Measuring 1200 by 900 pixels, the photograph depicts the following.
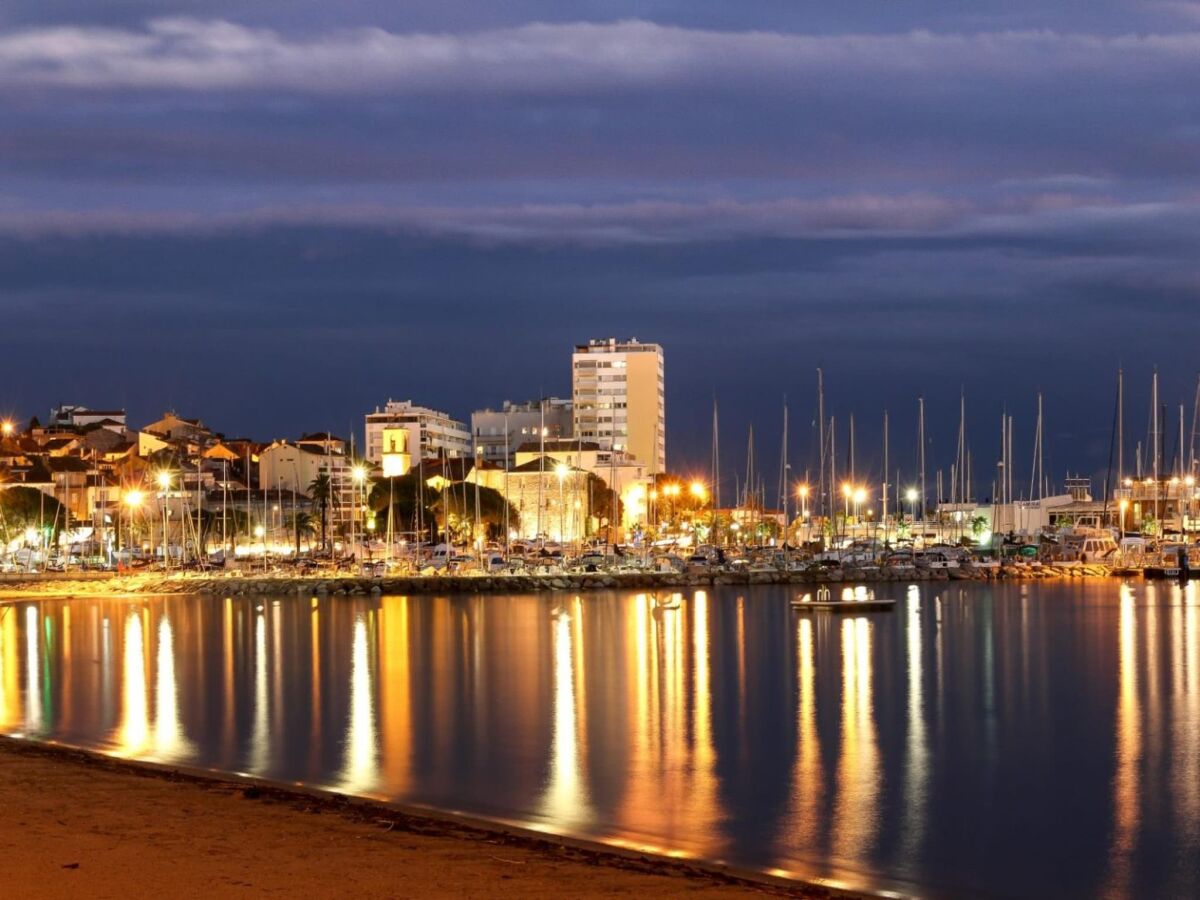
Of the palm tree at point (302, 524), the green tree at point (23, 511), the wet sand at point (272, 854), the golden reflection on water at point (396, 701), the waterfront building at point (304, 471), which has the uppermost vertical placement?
the waterfront building at point (304, 471)

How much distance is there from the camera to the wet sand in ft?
39.4

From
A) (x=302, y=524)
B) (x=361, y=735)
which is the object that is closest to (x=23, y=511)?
(x=302, y=524)

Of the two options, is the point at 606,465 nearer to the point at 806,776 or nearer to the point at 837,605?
the point at 837,605

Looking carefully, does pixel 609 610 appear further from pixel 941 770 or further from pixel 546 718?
pixel 941 770

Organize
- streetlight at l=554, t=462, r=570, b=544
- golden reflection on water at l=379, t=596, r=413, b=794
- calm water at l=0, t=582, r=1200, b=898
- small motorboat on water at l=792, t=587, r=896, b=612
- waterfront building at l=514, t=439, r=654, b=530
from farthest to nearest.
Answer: waterfront building at l=514, t=439, r=654, b=530
streetlight at l=554, t=462, r=570, b=544
small motorboat on water at l=792, t=587, r=896, b=612
golden reflection on water at l=379, t=596, r=413, b=794
calm water at l=0, t=582, r=1200, b=898

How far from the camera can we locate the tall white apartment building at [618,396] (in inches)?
6506

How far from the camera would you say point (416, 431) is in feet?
523

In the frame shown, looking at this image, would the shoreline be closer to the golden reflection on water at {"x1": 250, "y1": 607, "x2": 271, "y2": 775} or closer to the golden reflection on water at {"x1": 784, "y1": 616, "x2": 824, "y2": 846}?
the golden reflection on water at {"x1": 250, "y1": 607, "x2": 271, "y2": 775}

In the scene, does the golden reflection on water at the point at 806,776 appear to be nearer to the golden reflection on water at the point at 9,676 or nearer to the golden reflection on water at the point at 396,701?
the golden reflection on water at the point at 396,701

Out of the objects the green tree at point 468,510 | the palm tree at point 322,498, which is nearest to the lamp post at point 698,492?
the green tree at point 468,510

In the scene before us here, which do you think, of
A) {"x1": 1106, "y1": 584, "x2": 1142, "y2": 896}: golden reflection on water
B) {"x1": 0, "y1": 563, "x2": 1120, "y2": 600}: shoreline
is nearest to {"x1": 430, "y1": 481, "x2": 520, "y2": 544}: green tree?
{"x1": 0, "y1": 563, "x2": 1120, "y2": 600}: shoreline

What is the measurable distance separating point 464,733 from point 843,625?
1163 inches

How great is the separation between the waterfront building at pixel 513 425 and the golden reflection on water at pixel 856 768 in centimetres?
12253

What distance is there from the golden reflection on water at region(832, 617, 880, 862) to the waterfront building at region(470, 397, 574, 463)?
122535mm
